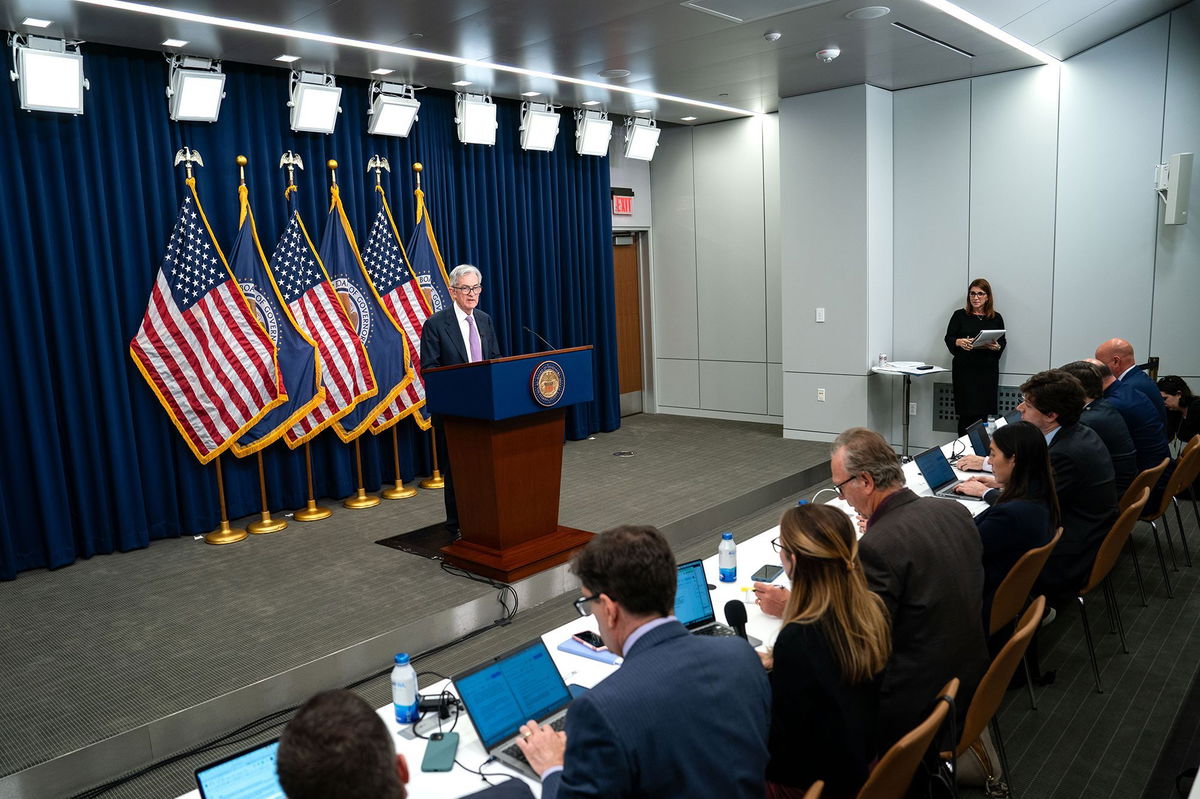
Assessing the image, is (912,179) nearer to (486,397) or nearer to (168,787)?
(486,397)

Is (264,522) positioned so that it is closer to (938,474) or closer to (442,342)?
(442,342)

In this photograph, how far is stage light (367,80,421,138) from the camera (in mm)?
6779

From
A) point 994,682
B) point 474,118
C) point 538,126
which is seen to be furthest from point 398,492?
point 994,682

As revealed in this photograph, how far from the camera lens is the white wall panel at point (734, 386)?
950 cm

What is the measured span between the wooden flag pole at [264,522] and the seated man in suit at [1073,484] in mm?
4800

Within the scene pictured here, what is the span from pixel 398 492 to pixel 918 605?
Answer: 5138mm

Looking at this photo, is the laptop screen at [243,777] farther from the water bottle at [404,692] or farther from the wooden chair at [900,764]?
the wooden chair at [900,764]

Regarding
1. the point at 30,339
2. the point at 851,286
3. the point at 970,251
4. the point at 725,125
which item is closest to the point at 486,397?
the point at 30,339

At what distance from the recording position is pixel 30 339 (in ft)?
17.6

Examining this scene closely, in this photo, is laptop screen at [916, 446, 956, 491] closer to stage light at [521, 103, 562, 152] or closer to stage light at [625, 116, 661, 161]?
stage light at [521, 103, 562, 152]

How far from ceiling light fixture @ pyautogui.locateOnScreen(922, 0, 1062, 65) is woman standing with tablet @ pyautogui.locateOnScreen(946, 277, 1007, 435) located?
181 centimetres

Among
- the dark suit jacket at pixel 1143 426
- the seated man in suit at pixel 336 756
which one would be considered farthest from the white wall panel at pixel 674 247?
the seated man in suit at pixel 336 756

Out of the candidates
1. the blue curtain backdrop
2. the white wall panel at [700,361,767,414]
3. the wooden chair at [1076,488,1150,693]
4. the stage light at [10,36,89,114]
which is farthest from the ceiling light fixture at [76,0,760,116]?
the wooden chair at [1076,488,1150,693]

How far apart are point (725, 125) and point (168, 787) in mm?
7954
